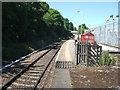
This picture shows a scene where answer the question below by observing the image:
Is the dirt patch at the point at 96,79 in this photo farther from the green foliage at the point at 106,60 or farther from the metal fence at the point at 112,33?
the metal fence at the point at 112,33

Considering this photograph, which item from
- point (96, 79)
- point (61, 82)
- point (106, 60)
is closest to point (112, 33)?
point (106, 60)

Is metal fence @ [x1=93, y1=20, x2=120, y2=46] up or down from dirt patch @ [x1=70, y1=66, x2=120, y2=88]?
up

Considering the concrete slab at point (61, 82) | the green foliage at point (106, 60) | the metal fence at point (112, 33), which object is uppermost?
A: the metal fence at point (112, 33)

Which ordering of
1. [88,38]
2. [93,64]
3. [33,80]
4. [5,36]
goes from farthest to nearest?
[88,38], [5,36], [93,64], [33,80]

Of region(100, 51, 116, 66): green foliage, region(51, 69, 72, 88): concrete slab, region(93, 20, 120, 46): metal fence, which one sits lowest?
region(51, 69, 72, 88): concrete slab

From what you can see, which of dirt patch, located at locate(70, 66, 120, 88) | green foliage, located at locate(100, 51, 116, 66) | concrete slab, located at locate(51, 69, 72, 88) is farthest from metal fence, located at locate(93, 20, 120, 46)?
concrete slab, located at locate(51, 69, 72, 88)

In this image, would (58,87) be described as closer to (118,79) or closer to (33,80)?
(33,80)

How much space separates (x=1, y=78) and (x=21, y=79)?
1.09m

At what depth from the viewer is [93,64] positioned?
43.4 feet

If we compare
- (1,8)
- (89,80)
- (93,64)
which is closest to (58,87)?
(89,80)

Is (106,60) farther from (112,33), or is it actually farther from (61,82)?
(112,33)

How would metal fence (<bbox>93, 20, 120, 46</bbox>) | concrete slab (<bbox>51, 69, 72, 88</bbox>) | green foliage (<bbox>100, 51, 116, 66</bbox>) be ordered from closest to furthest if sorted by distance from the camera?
concrete slab (<bbox>51, 69, 72, 88</bbox>) < green foliage (<bbox>100, 51, 116, 66</bbox>) < metal fence (<bbox>93, 20, 120, 46</bbox>)

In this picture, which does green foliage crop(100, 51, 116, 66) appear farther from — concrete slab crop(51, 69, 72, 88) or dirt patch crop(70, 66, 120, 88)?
concrete slab crop(51, 69, 72, 88)

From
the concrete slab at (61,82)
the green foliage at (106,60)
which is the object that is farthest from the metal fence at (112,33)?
the concrete slab at (61,82)
